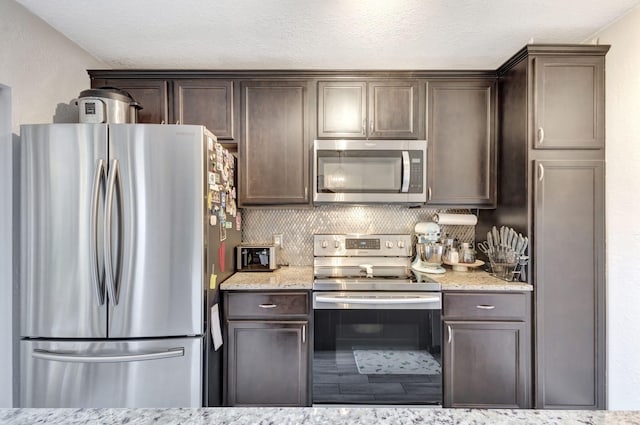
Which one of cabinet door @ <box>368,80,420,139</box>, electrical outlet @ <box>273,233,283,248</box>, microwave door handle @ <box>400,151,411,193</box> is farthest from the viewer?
electrical outlet @ <box>273,233,283,248</box>

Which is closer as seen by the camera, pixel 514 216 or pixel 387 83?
pixel 514 216

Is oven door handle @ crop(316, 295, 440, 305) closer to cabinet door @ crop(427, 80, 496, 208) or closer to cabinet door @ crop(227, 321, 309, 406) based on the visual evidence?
cabinet door @ crop(227, 321, 309, 406)

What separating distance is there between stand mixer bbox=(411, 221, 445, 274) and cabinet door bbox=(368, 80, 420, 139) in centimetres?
71

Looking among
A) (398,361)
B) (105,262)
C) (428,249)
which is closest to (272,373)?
(398,361)

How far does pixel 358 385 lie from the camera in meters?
2.07

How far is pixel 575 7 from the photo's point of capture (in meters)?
1.81

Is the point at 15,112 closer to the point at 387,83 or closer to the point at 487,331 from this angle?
the point at 387,83

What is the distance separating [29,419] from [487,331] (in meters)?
2.17

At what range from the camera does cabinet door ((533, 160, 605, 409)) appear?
2035 millimetres

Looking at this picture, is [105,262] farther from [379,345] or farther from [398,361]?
[398,361]

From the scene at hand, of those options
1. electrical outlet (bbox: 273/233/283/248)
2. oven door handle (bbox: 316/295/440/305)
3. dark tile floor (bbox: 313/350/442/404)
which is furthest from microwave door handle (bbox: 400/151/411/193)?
dark tile floor (bbox: 313/350/442/404)

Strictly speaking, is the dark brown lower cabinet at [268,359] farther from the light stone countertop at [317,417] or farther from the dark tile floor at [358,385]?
the light stone countertop at [317,417]

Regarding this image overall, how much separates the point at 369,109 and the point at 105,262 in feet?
6.29

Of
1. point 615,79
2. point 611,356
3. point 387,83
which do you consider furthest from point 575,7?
point 611,356
